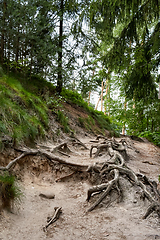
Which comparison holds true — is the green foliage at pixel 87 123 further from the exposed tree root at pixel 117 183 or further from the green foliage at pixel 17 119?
the exposed tree root at pixel 117 183

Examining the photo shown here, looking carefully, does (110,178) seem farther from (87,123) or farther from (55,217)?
(87,123)

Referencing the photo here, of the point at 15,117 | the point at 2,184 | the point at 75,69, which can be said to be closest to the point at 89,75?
the point at 75,69

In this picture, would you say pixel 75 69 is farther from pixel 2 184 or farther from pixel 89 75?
pixel 2 184

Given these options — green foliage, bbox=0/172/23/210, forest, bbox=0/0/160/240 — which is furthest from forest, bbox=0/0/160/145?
green foliage, bbox=0/172/23/210

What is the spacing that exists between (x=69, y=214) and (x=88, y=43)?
1031 centimetres

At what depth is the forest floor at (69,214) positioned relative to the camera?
2566 millimetres

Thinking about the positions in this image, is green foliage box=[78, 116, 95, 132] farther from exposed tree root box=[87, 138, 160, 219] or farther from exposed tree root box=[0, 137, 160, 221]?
exposed tree root box=[87, 138, 160, 219]

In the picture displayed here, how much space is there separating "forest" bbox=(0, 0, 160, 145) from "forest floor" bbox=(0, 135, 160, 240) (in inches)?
144

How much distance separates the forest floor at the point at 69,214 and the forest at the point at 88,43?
3660mm

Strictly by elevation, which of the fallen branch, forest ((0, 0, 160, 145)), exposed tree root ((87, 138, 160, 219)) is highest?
forest ((0, 0, 160, 145))

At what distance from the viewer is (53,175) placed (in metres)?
4.70

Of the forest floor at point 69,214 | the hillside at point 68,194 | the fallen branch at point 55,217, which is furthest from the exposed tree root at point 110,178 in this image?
the fallen branch at point 55,217

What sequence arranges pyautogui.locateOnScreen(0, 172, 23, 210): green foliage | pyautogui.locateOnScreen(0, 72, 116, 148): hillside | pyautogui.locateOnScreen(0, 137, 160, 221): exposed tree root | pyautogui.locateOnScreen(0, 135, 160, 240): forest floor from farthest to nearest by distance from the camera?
pyautogui.locateOnScreen(0, 72, 116, 148): hillside, pyautogui.locateOnScreen(0, 137, 160, 221): exposed tree root, pyautogui.locateOnScreen(0, 172, 23, 210): green foliage, pyautogui.locateOnScreen(0, 135, 160, 240): forest floor

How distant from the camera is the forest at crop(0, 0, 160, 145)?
17.5 ft
